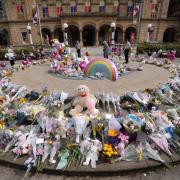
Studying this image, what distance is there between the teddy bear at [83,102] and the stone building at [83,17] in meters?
21.7

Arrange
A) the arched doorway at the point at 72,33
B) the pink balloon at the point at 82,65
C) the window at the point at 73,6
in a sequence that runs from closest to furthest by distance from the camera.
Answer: the pink balloon at the point at 82,65
the window at the point at 73,6
the arched doorway at the point at 72,33

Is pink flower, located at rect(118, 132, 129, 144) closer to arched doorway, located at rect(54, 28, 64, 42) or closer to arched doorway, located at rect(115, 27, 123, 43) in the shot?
arched doorway, located at rect(115, 27, 123, 43)

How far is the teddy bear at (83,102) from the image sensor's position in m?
4.82

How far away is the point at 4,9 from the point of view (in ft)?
79.5

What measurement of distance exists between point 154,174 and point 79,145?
1.75m

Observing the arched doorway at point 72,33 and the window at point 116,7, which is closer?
the window at point 116,7

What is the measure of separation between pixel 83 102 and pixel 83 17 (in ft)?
72.9

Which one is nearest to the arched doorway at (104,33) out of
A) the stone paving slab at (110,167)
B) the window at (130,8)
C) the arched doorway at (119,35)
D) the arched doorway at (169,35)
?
the arched doorway at (119,35)

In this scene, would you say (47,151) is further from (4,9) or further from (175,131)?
(4,9)

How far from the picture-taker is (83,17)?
23.9 metres

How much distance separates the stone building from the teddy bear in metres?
21.7

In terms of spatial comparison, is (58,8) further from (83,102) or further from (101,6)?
(83,102)

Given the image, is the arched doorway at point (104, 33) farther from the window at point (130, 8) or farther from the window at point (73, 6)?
the window at point (73, 6)

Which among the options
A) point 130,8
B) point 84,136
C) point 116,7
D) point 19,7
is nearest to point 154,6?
point 130,8
